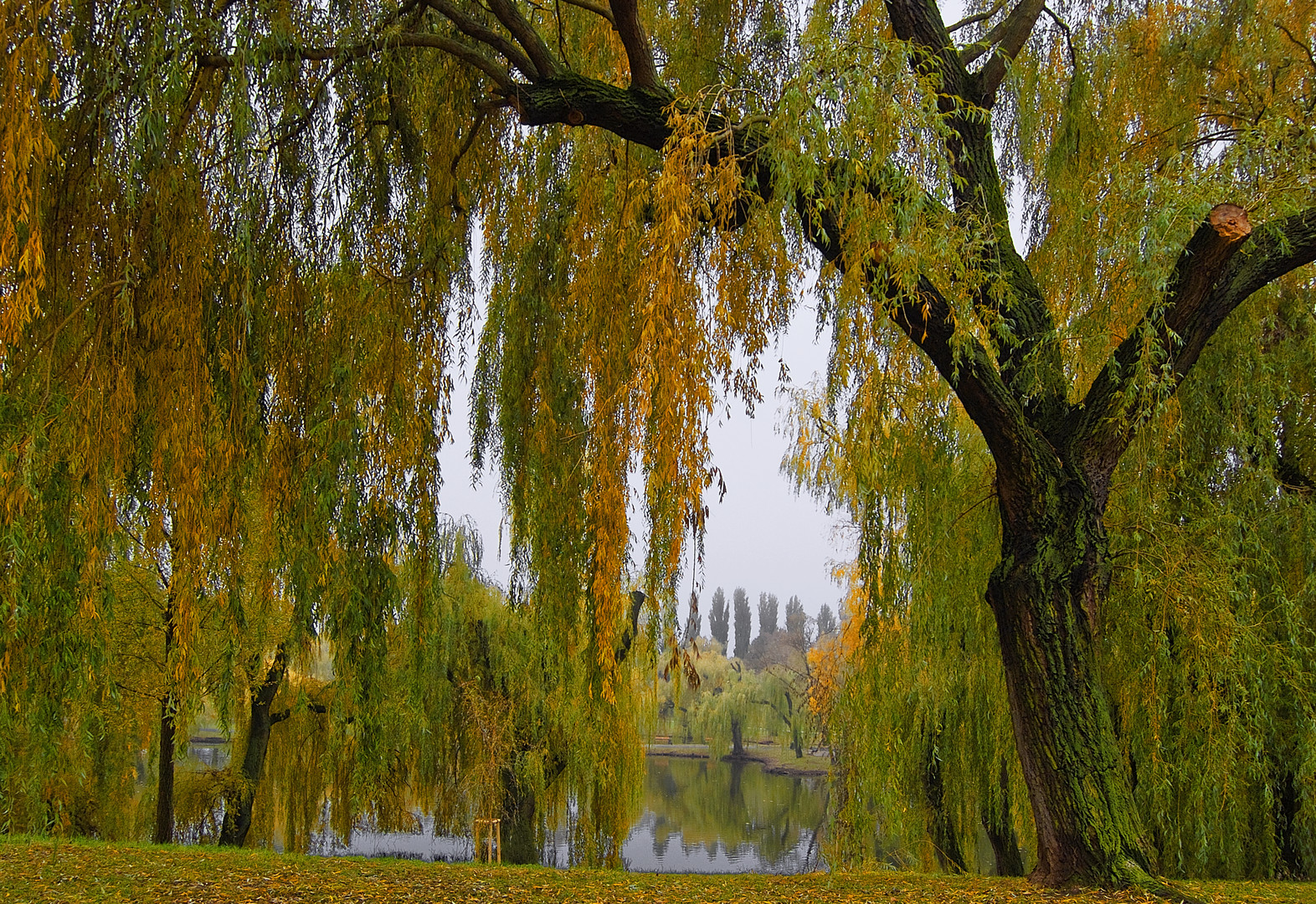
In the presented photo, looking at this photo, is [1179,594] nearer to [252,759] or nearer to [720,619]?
[252,759]

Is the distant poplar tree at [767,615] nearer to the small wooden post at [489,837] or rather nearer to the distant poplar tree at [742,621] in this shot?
the distant poplar tree at [742,621]

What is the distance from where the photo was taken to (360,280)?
369 cm

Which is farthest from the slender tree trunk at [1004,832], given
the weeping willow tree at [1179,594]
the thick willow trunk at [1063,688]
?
the thick willow trunk at [1063,688]

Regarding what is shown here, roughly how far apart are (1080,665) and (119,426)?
12.2 feet

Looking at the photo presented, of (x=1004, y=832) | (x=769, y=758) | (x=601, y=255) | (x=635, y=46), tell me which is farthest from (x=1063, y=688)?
(x=769, y=758)

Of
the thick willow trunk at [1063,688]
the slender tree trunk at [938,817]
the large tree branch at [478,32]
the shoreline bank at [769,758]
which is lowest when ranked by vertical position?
the shoreline bank at [769,758]

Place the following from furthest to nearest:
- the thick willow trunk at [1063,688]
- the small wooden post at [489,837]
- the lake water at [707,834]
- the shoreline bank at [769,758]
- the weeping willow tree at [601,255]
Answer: the shoreline bank at [769,758] < the lake water at [707,834] < the small wooden post at [489,837] < the thick willow trunk at [1063,688] < the weeping willow tree at [601,255]

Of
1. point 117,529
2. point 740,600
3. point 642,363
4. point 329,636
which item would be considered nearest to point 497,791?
point 329,636

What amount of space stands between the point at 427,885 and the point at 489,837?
477cm

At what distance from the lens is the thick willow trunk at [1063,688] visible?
12.4ft

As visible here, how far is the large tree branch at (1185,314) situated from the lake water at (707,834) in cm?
547

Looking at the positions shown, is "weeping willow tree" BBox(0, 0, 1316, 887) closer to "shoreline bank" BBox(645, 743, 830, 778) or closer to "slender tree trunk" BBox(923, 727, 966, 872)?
"slender tree trunk" BBox(923, 727, 966, 872)

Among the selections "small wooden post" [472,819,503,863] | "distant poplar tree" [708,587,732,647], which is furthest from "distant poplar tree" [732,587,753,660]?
"small wooden post" [472,819,503,863]

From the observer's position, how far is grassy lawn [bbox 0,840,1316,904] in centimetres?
397
